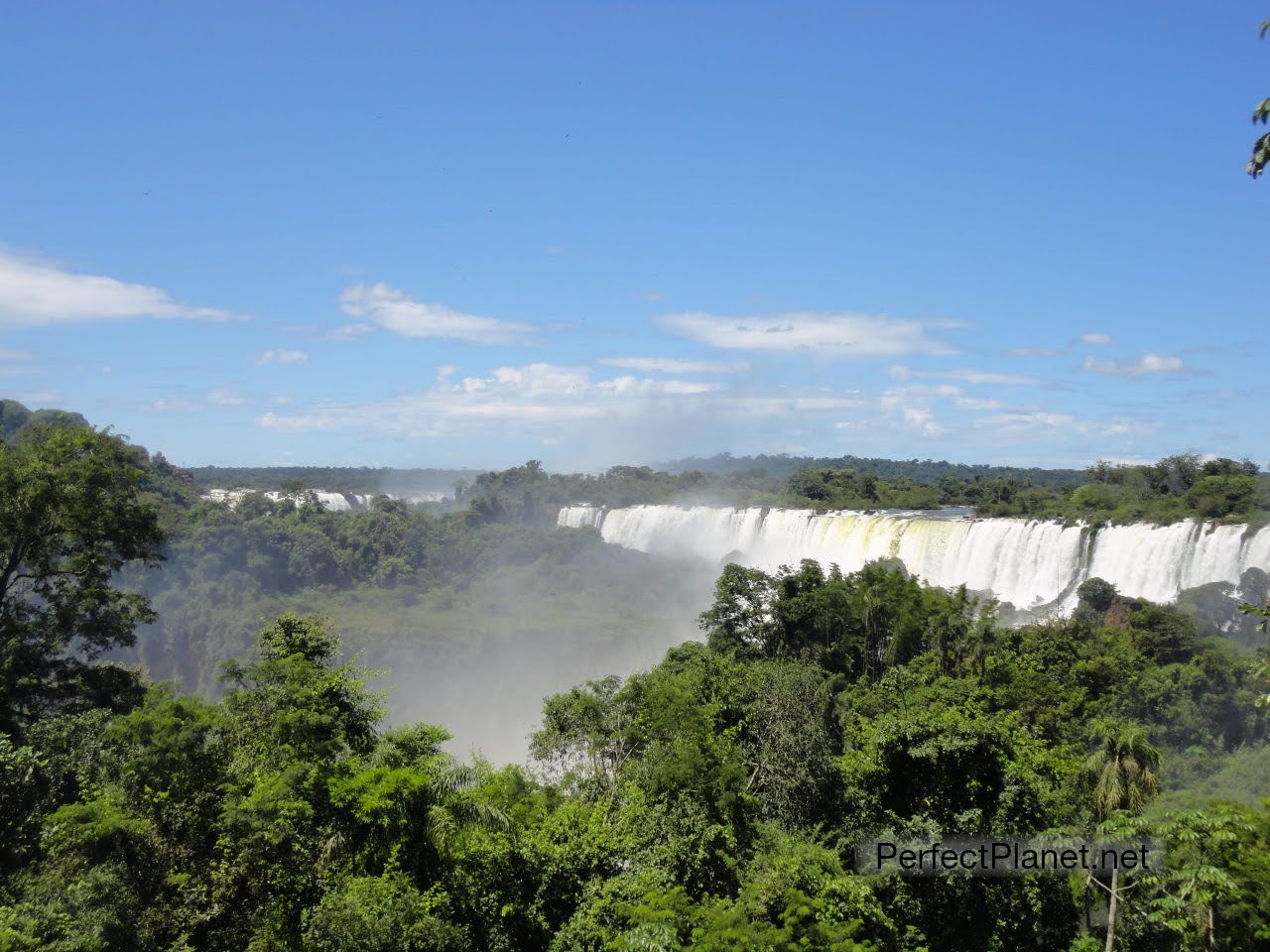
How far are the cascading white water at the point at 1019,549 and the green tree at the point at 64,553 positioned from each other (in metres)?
33.8

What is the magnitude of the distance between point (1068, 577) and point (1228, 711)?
1161cm

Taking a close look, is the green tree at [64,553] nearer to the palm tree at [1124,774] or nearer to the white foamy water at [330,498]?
the palm tree at [1124,774]

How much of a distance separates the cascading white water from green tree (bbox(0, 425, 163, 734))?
33.8m

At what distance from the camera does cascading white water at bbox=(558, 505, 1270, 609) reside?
34.4 m

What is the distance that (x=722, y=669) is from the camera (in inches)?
997

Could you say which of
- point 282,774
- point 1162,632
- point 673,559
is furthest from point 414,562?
point 282,774

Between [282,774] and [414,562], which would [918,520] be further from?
[414,562]

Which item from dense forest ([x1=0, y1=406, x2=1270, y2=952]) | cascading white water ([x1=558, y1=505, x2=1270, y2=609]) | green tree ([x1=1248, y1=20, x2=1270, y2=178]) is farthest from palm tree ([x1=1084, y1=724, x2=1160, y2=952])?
cascading white water ([x1=558, y1=505, x2=1270, y2=609])

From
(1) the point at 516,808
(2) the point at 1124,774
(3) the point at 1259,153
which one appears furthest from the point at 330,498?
(3) the point at 1259,153

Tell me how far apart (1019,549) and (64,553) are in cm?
3645

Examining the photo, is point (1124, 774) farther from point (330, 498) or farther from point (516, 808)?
point (330, 498)

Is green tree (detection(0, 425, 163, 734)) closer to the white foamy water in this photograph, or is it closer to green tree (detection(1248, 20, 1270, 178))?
green tree (detection(1248, 20, 1270, 178))

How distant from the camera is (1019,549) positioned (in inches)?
1617

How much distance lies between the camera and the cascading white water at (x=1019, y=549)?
1355 inches
